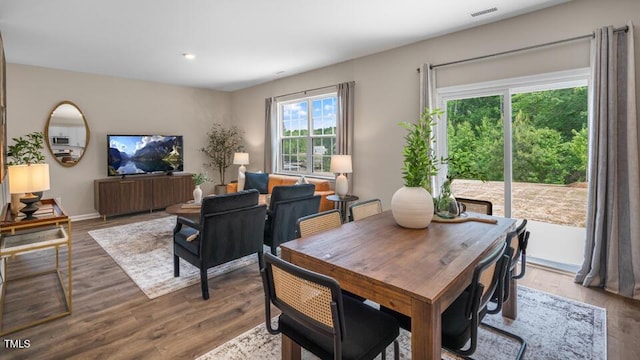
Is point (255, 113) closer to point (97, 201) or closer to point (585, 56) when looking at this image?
point (97, 201)

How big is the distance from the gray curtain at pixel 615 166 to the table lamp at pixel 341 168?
9.09 ft

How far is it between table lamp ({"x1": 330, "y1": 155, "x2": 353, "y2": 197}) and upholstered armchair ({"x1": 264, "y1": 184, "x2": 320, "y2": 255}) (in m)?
0.95

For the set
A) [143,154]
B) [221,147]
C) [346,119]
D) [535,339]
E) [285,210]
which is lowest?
[535,339]

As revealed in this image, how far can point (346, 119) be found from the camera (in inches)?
200

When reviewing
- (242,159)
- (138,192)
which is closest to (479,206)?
(242,159)

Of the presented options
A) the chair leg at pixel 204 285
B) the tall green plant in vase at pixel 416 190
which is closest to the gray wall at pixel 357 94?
the tall green plant in vase at pixel 416 190

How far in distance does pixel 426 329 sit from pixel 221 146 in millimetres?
7019

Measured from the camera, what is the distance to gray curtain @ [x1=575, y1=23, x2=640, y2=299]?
107 inches

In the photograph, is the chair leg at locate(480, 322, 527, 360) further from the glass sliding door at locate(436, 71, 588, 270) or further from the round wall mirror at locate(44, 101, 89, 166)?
the round wall mirror at locate(44, 101, 89, 166)

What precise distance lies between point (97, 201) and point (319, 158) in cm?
422

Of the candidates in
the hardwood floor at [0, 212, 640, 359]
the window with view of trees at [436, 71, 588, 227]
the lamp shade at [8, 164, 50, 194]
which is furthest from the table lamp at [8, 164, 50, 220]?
the window with view of trees at [436, 71, 588, 227]

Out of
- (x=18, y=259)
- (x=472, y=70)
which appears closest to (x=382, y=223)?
(x=472, y=70)

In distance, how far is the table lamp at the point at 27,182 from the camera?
8.25ft

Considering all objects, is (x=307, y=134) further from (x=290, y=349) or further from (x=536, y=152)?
(x=290, y=349)
